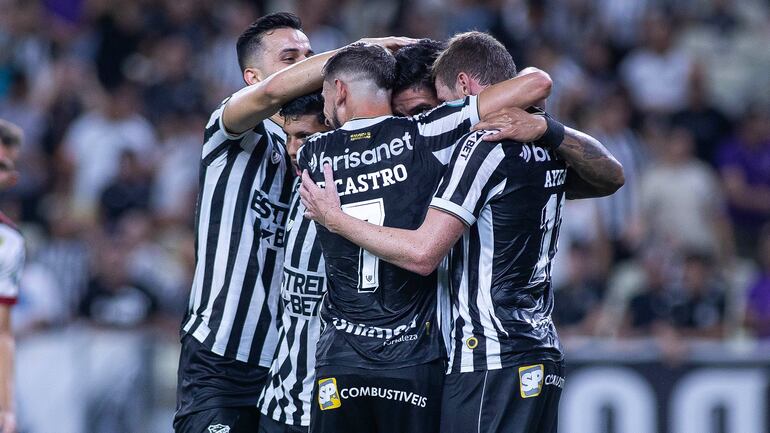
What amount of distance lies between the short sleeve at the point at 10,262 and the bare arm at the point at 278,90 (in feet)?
7.52

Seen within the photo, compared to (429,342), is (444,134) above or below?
above

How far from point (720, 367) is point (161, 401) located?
4.82 meters

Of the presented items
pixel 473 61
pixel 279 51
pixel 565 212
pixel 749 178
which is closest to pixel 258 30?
pixel 279 51

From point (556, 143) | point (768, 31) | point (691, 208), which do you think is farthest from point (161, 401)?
point (768, 31)

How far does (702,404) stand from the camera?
381 inches

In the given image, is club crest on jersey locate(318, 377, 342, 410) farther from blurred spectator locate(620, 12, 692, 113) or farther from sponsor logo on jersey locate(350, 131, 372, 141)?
blurred spectator locate(620, 12, 692, 113)

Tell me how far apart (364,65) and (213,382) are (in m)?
1.76

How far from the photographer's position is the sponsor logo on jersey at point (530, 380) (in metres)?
5.12

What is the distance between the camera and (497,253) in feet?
17.0

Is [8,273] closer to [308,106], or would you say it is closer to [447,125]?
[308,106]

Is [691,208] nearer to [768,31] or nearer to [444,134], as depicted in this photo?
[768,31]

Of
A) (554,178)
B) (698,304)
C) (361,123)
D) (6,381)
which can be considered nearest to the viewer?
(361,123)

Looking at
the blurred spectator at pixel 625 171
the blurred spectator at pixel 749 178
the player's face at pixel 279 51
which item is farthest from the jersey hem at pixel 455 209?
the blurred spectator at pixel 749 178

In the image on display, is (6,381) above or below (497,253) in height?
below
